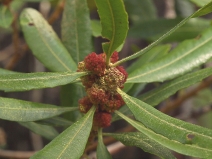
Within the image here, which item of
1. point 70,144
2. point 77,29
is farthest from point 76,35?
point 70,144

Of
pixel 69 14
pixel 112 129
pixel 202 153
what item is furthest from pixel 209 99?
pixel 202 153

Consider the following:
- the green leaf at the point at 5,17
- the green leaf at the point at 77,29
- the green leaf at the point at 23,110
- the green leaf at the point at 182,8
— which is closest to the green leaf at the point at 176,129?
the green leaf at the point at 23,110

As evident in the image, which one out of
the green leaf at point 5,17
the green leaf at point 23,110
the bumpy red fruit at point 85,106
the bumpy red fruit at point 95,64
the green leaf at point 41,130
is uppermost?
the green leaf at point 5,17

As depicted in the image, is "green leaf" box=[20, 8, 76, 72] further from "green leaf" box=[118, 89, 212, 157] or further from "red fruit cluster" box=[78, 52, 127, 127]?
"green leaf" box=[118, 89, 212, 157]

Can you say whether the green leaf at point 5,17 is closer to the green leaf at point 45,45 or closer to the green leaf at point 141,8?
the green leaf at point 45,45

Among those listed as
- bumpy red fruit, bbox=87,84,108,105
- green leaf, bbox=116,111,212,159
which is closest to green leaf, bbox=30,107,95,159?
bumpy red fruit, bbox=87,84,108,105

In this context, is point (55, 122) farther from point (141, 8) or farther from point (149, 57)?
point (141, 8)

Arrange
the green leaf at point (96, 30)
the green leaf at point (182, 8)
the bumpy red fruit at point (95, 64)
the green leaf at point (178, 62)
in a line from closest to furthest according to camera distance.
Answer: the bumpy red fruit at point (95, 64)
the green leaf at point (178, 62)
the green leaf at point (96, 30)
the green leaf at point (182, 8)
